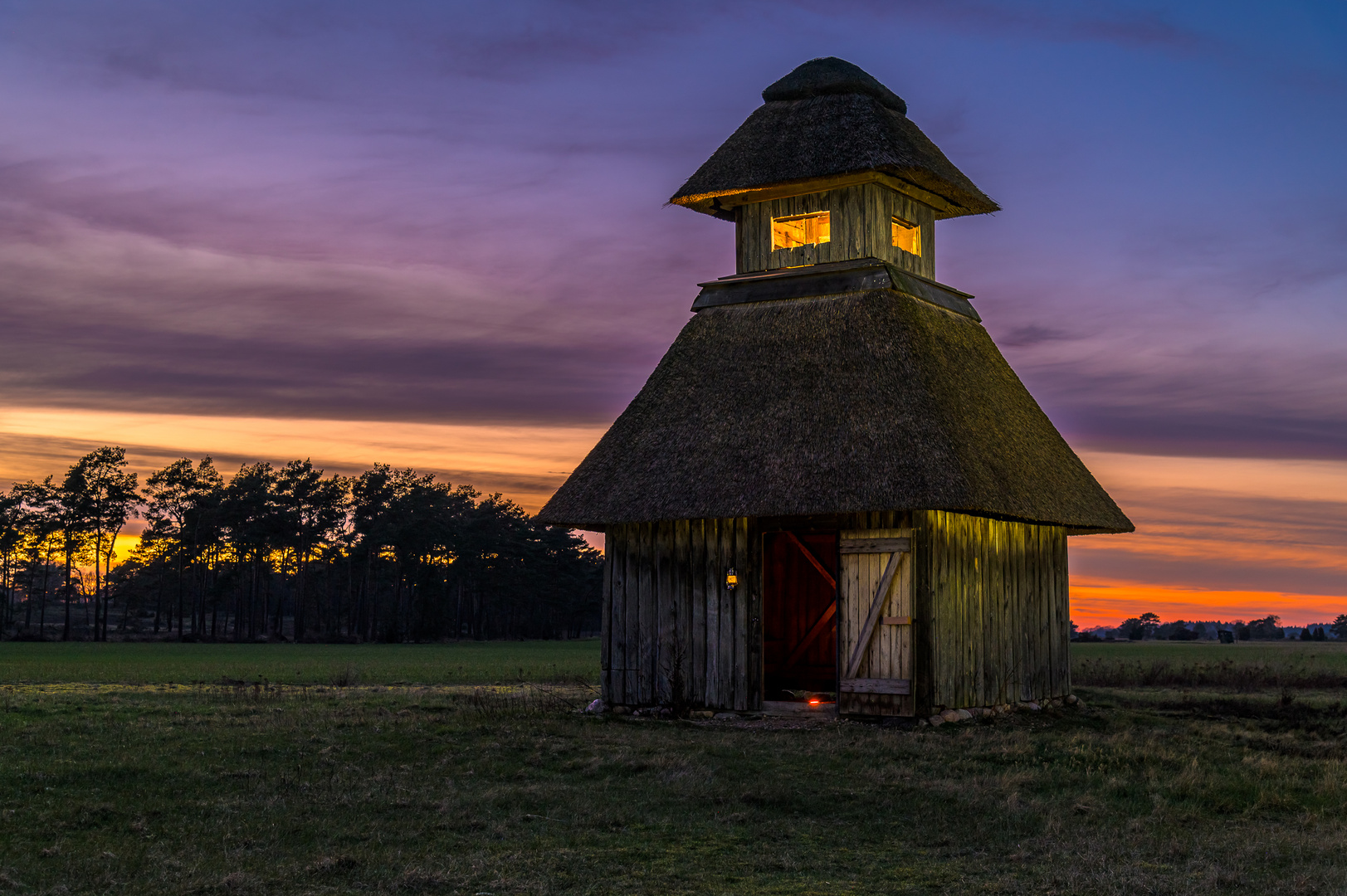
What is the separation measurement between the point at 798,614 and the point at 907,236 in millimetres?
9164

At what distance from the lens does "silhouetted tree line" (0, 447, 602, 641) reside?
98.9 meters

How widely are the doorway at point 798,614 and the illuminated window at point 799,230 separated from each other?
6.68 metres

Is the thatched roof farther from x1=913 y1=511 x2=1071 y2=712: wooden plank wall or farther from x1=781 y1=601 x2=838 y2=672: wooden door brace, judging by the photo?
x1=781 y1=601 x2=838 y2=672: wooden door brace

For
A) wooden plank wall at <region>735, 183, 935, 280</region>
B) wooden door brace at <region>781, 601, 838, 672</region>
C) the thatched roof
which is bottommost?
wooden door brace at <region>781, 601, 838, 672</region>

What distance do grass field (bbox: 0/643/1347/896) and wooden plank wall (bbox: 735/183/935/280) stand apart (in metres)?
9.90

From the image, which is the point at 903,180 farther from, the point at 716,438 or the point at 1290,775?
the point at 1290,775

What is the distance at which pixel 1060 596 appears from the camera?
92.6 ft

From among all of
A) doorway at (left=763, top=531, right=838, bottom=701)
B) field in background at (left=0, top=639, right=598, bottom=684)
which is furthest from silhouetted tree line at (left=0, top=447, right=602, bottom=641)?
doorway at (left=763, top=531, right=838, bottom=701)

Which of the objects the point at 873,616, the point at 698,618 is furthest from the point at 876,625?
the point at 698,618

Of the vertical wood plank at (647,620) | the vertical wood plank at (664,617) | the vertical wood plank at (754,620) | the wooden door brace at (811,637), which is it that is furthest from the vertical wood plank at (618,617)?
the wooden door brace at (811,637)

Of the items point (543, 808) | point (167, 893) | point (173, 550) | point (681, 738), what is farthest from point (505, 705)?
point (173, 550)

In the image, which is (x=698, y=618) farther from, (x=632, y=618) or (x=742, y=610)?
(x=632, y=618)

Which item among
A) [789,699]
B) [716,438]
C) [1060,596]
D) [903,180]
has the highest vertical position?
[903,180]

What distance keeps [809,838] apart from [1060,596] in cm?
1688
